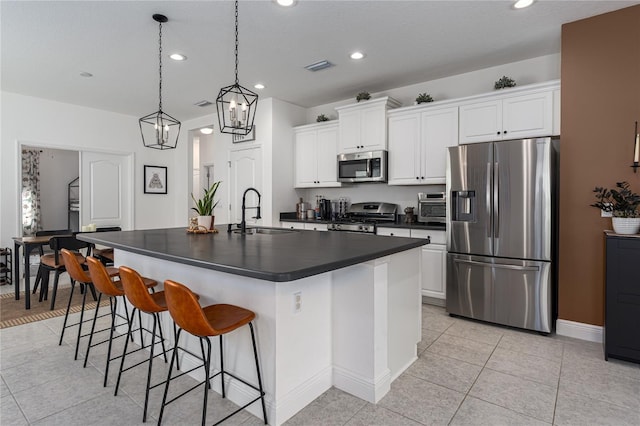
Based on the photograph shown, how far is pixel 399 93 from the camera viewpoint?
4801mm

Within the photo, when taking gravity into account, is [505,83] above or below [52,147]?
above

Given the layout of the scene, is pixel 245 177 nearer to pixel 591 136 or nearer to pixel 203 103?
pixel 203 103

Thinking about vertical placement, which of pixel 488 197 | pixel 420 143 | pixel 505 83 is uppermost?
pixel 505 83

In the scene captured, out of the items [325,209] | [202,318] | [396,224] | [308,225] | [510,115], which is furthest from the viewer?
[325,209]

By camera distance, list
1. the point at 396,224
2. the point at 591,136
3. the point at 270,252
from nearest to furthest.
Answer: the point at 270,252 → the point at 591,136 → the point at 396,224

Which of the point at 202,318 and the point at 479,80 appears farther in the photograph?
the point at 479,80

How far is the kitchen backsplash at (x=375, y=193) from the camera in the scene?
470cm

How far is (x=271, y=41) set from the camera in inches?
134

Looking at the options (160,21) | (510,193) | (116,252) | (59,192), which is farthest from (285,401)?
(59,192)

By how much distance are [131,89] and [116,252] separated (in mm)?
2646

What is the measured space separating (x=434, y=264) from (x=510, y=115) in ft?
5.64

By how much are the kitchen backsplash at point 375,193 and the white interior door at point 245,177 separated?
27.6 inches

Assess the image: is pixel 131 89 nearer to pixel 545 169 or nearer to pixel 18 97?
pixel 18 97

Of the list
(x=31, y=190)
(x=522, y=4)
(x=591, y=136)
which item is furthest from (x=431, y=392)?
(x=31, y=190)
